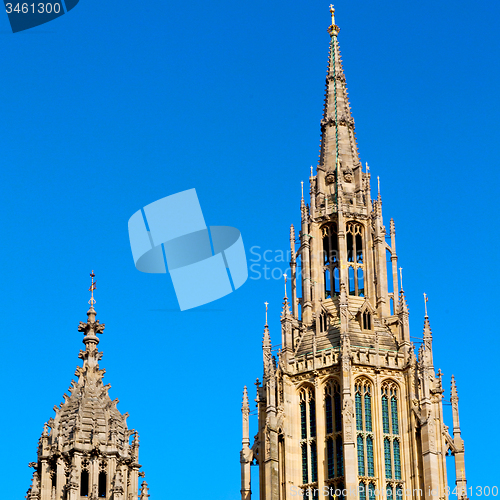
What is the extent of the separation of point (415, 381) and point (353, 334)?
7.09 meters

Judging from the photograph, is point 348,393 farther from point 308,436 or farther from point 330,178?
point 330,178

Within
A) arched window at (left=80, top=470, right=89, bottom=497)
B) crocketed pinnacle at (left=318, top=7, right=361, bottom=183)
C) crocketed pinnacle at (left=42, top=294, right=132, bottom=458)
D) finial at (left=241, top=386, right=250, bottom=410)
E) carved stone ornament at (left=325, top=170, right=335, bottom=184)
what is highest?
crocketed pinnacle at (left=318, top=7, right=361, bottom=183)

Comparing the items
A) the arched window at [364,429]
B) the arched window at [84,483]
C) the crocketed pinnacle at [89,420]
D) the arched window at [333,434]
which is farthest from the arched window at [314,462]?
the arched window at [84,483]

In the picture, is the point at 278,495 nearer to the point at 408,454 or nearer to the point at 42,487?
the point at 408,454

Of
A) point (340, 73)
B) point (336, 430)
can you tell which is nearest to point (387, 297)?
point (336, 430)

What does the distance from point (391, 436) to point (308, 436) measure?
277 inches

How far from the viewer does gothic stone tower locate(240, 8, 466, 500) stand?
11312 cm

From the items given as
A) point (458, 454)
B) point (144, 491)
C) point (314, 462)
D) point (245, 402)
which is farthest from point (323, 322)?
point (144, 491)

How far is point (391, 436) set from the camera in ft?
378

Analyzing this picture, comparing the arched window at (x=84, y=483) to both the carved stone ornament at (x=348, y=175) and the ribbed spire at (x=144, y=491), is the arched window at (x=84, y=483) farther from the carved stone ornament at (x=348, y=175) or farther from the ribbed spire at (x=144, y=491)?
the carved stone ornament at (x=348, y=175)

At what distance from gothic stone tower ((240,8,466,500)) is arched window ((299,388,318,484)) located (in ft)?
0.28

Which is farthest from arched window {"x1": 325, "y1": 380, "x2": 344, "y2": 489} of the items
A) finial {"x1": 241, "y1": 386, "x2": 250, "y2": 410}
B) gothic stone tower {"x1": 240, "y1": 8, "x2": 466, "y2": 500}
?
finial {"x1": 241, "y1": 386, "x2": 250, "y2": 410}

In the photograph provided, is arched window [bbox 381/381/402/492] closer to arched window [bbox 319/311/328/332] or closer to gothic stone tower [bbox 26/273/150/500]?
arched window [bbox 319/311/328/332]

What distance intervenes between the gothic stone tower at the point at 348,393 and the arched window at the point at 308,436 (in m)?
0.09
